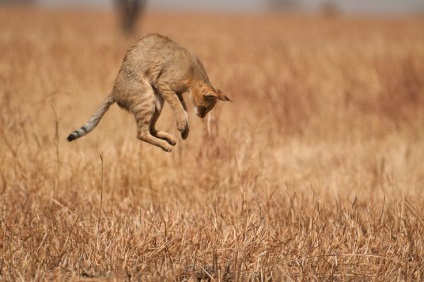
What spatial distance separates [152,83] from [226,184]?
100 inches

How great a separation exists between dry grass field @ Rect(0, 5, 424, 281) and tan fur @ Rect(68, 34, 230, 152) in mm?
805

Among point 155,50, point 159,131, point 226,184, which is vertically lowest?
point 226,184

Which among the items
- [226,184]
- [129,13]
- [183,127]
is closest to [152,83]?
[183,127]

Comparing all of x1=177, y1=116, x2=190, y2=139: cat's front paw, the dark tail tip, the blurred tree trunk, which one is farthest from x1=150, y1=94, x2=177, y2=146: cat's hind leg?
the blurred tree trunk

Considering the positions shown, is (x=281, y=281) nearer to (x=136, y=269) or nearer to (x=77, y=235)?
(x=136, y=269)

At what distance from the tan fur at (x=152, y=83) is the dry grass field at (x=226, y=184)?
31.7 inches

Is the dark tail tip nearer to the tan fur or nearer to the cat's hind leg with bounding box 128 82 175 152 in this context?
the tan fur

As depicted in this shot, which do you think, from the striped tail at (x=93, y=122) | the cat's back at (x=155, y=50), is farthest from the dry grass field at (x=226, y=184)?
the cat's back at (x=155, y=50)

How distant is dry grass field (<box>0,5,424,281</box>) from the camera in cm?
371

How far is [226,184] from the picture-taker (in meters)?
5.58

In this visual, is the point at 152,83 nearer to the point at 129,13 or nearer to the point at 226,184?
the point at 226,184

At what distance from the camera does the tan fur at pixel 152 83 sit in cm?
309

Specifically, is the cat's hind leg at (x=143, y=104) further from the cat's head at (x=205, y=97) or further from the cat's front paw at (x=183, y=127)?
the cat's head at (x=205, y=97)

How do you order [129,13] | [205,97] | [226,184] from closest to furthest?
[205,97]
[226,184]
[129,13]
